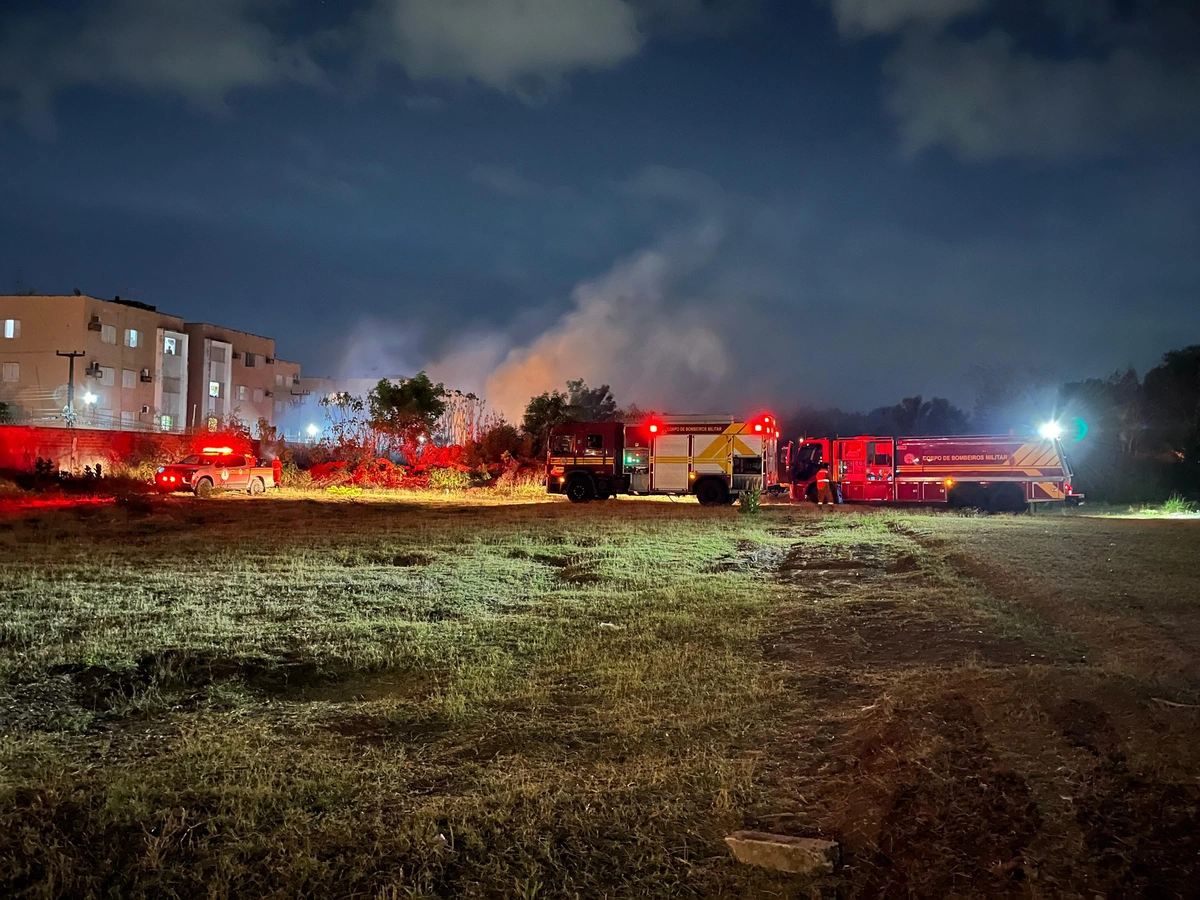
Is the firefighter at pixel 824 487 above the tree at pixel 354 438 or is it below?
below

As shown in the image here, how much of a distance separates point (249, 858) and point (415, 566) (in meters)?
9.11

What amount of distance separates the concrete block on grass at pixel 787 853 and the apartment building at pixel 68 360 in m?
50.9

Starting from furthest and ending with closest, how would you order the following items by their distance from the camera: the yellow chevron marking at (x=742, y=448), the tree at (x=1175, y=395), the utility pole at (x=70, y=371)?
the utility pole at (x=70, y=371)
the tree at (x=1175, y=395)
the yellow chevron marking at (x=742, y=448)

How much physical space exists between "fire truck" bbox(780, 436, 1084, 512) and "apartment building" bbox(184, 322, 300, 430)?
40369 mm

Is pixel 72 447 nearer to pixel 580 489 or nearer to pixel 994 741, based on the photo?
pixel 580 489

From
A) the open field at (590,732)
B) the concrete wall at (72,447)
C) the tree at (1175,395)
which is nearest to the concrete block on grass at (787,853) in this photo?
the open field at (590,732)

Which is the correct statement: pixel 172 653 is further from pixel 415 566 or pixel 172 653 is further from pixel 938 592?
pixel 938 592

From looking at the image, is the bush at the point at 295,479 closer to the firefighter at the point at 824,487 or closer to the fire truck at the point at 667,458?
the fire truck at the point at 667,458

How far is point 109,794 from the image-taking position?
433cm

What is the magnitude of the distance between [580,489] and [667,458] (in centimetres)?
311

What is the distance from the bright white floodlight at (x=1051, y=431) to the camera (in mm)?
25188

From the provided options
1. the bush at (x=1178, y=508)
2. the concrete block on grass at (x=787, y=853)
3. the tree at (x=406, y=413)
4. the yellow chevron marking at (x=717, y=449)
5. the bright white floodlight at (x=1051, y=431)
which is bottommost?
the concrete block on grass at (x=787, y=853)

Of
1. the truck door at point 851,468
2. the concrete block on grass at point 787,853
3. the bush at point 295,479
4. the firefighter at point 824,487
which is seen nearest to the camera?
the concrete block on grass at point 787,853

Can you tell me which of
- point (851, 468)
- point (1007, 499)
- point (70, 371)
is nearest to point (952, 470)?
point (1007, 499)
